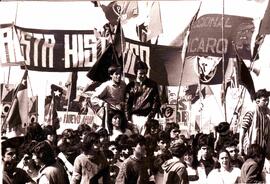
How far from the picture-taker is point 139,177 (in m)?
2.10

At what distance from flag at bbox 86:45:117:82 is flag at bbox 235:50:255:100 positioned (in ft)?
1.78

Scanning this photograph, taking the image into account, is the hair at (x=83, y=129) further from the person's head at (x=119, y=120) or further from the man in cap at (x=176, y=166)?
the man in cap at (x=176, y=166)

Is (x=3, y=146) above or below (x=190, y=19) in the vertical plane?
below

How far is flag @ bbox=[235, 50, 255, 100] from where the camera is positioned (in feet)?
7.00

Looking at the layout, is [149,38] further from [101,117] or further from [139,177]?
[139,177]

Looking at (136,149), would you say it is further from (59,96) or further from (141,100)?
(59,96)

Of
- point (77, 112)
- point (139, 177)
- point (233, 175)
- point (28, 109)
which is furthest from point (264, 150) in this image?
point (28, 109)

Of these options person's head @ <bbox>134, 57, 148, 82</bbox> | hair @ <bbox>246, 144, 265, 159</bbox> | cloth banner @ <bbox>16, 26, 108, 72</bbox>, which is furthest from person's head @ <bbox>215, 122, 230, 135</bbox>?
cloth banner @ <bbox>16, 26, 108, 72</bbox>

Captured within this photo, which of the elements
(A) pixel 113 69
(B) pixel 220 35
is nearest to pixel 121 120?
(A) pixel 113 69

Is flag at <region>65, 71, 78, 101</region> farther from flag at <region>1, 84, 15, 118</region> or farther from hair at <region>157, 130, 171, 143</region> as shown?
hair at <region>157, 130, 171, 143</region>

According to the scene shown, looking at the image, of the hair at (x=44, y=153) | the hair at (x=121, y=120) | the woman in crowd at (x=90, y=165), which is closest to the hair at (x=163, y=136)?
the hair at (x=121, y=120)

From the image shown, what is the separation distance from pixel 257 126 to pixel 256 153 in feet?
0.39

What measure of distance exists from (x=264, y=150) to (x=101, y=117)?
72 centimetres

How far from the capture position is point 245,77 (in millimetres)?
2135
